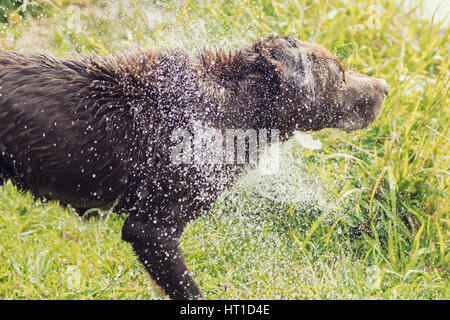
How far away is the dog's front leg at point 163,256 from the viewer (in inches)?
114

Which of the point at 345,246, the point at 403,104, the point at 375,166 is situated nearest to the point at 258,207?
the point at 345,246

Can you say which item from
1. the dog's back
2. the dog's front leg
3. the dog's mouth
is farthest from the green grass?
the dog's back

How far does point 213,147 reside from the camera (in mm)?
2936

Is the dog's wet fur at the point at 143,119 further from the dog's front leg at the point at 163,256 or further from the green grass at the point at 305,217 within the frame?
the green grass at the point at 305,217

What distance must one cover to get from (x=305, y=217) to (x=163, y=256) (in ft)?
4.46

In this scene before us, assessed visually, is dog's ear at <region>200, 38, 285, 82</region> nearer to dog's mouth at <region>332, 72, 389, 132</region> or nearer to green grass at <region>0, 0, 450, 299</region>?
dog's mouth at <region>332, 72, 389, 132</region>

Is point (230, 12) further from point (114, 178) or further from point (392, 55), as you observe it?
point (114, 178)

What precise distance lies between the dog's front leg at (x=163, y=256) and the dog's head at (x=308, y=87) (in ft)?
3.15

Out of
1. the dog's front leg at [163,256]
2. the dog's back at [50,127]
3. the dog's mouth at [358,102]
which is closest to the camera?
the dog's back at [50,127]

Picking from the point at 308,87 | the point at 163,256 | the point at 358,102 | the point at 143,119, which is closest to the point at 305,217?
the point at 358,102

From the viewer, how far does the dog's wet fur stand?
2.75 metres

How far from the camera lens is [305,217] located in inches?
150

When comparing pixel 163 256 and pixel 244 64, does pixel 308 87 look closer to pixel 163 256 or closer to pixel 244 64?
pixel 244 64

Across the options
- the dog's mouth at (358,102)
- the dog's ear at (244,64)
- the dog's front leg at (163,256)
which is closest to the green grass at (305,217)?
the dog's front leg at (163,256)
